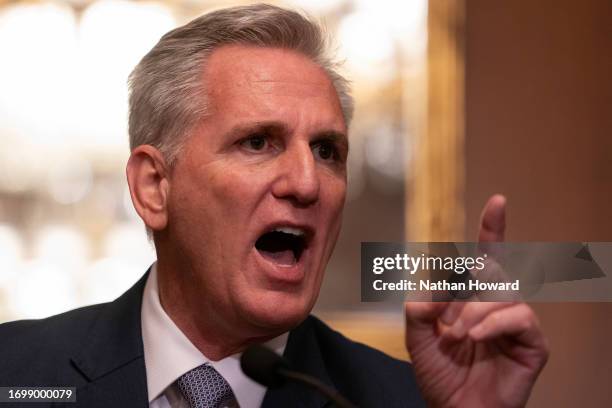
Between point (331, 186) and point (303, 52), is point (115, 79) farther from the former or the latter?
point (331, 186)

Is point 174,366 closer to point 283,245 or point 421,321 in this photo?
point 283,245

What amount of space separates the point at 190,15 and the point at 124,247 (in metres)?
0.62

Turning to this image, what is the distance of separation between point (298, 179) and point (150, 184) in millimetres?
310

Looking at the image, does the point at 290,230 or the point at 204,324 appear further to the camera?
the point at 204,324

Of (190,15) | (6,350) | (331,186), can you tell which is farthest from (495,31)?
(6,350)

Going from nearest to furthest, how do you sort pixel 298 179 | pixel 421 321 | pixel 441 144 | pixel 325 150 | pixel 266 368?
pixel 266 368
pixel 421 321
pixel 298 179
pixel 325 150
pixel 441 144

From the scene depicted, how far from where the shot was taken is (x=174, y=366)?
1.40 m

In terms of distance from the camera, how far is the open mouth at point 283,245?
1363 mm

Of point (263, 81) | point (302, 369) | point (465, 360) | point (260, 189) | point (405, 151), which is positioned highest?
point (263, 81)

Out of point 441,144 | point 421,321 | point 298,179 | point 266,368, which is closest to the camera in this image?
point 266,368

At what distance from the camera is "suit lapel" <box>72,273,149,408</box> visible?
1357 millimetres

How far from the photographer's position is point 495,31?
2.12 m

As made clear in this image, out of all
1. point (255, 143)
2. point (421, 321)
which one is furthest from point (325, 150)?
point (421, 321)

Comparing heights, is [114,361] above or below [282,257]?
below
